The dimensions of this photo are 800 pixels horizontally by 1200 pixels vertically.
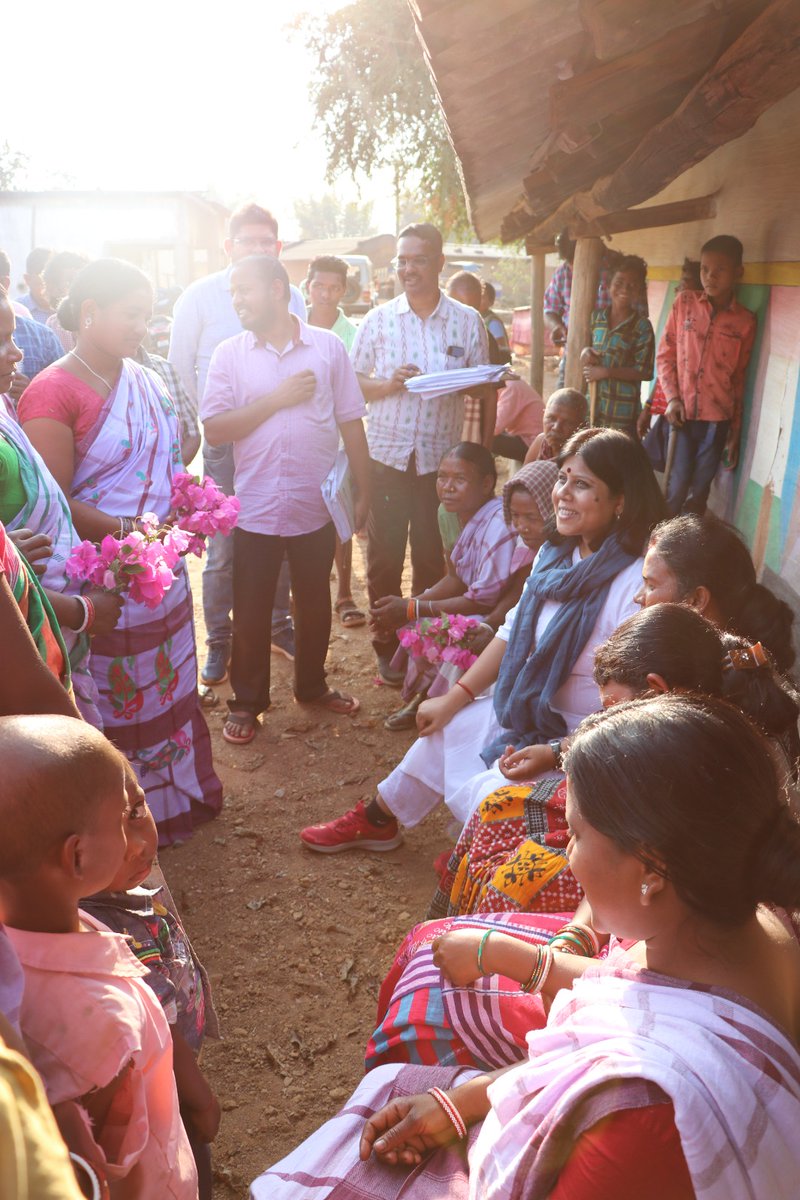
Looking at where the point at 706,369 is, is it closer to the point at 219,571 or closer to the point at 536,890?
the point at 219,571

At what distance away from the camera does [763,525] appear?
13.2 ft

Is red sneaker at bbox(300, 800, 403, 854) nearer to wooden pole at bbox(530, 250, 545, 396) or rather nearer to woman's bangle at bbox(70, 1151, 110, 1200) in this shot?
woman's bangle at bbox(70, 1151, 110, 1200)

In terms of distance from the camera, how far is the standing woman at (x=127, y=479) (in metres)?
3.29

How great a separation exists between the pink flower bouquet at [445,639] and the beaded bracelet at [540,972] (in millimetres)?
2147

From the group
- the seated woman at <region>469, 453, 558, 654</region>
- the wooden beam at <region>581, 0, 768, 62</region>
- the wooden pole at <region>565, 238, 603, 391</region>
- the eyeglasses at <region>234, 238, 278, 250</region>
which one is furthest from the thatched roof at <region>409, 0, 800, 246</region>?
the wooden pole at <region>565, 238, 603, 391</region>

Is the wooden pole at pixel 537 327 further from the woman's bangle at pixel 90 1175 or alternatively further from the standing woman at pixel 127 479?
the woman's bangle at pixel 90 1175

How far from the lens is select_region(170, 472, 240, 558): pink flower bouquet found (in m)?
3.57

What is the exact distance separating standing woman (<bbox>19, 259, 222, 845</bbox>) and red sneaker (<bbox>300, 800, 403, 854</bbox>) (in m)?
0.55

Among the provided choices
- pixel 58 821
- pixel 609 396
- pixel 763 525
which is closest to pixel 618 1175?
pixel 58 821

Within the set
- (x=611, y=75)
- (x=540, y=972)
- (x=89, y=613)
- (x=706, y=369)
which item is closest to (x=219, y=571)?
(x=89, y=613)

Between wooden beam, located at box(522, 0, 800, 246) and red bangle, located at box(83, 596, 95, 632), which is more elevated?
wooden beam, located at box(522, 0, 800, 246)

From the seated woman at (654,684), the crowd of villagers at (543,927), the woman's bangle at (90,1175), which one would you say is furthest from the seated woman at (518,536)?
the woman's bangle at (90,1175)

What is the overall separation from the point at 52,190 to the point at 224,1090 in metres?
36.9

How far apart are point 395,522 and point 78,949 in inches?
160
